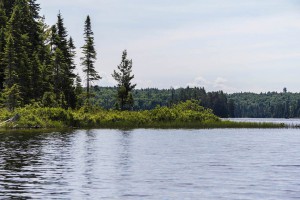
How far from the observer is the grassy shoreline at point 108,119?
244ft

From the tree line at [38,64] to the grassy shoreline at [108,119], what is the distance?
5405 mm

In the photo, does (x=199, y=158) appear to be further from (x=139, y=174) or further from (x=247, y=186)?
(x=247, y=186)

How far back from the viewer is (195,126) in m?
90.5

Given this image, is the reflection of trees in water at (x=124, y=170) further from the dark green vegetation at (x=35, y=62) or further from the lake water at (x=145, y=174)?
the dark green vegetation at (x=35, y=62)

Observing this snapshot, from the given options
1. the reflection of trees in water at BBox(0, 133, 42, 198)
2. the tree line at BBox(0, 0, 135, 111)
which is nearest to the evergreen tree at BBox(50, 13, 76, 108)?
the tree line at BBox(0, 0, 135, 111)

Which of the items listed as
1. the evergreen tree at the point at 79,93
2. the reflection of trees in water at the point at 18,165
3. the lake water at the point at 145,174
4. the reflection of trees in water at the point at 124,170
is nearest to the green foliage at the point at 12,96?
the evergreen tree at the point at 79,93

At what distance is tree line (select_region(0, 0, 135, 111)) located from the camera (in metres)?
83.2

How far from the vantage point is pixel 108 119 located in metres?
84.2

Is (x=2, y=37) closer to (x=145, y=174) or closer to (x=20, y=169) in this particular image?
(x=20, y=169)

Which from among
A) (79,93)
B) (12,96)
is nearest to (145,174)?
(12,96)

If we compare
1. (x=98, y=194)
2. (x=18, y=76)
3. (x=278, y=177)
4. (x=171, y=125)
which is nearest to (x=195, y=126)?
(x=171, y=125)

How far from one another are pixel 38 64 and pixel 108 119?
18.2 meters

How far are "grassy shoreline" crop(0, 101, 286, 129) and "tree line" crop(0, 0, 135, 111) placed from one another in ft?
17.7

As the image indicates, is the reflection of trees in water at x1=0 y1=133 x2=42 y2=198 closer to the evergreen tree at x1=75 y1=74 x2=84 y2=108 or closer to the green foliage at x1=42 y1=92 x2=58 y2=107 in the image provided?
the green foliage at x1=42 y1=92 x2=58 y2=107
